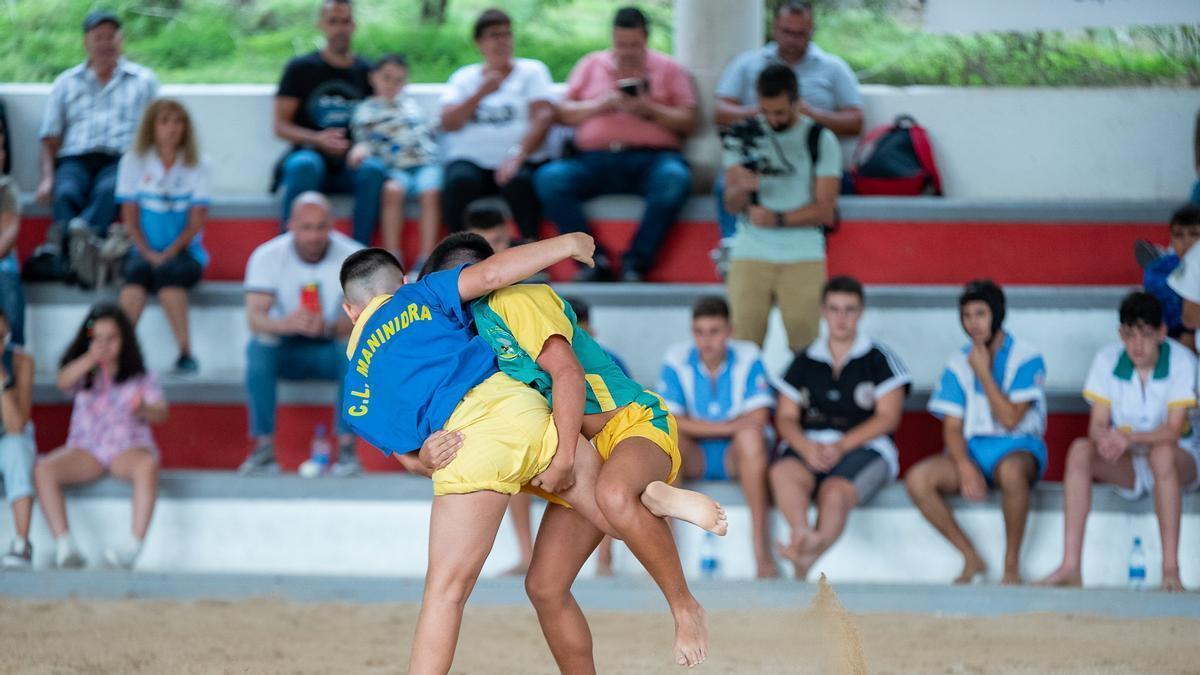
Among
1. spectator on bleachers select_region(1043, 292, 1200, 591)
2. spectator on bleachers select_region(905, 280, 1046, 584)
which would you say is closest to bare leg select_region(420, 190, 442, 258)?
spectator on bleachers select_region(905, 280, 1046, 584)

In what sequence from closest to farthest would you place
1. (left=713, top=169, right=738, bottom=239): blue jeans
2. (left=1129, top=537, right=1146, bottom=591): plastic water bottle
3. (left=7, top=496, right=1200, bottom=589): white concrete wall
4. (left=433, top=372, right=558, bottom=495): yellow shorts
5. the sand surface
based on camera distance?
(left=433, top=372, right=558, bottom=495): yellow shorts, the sand surface, (left=1129, top=537, right=1146, bottom=591): plastic water bottle, (left=7, top=496, right=1200, bottom=589): white concrete wall, (left=713, top=169, right=738, bottom=239): blue jeans

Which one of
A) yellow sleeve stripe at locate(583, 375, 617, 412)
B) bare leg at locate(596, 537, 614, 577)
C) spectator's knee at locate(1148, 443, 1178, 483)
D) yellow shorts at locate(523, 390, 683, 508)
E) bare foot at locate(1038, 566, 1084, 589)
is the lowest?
bare leg at locate(596, 537, 614, 577)

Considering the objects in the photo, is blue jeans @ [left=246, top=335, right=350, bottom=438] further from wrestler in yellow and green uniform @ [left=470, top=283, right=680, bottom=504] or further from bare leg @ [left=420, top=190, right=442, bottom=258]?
wrestler in yellow and green uniform @ [left=470, top=283, right=680, bottom=504]

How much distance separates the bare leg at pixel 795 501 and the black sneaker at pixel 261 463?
6.41 feet

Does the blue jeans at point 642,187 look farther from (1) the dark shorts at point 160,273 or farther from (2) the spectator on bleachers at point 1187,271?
(2) the spectator on bleachers at point 1187,271

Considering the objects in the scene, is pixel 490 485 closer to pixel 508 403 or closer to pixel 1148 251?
pixel 508 403

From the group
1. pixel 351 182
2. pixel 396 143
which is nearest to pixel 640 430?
pixel 396 143

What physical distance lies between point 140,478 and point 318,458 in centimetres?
67

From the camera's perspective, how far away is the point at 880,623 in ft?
16.5

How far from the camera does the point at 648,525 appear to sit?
338 centimetres

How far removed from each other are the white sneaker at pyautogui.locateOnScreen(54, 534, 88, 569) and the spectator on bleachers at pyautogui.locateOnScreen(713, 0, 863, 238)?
3.17m

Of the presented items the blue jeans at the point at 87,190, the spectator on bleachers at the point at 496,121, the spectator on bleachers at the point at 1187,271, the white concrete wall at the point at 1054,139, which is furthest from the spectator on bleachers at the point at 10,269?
the spectator on bleachers at the point at 1187,271

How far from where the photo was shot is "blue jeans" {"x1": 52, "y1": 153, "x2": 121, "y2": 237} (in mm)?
7031

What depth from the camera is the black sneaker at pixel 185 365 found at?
6.54 m
